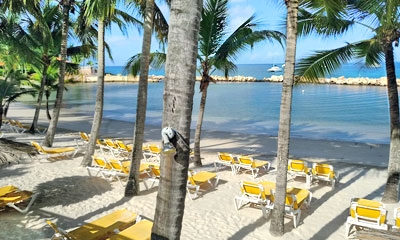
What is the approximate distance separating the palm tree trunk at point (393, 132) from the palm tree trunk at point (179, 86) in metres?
5.60

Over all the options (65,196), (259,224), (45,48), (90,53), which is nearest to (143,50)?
(65,196)

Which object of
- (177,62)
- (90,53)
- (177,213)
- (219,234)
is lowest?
(219,234)

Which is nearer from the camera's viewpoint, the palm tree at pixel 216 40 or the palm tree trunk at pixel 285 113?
the palm tree trunk at pixel 285 113

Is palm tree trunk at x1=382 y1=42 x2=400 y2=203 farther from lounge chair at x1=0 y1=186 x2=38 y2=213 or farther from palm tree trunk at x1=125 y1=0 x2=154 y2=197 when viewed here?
lounge chair at x1=0 y1=186 x2=38 y2=213

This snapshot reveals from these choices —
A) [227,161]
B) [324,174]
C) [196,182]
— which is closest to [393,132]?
[324,174]

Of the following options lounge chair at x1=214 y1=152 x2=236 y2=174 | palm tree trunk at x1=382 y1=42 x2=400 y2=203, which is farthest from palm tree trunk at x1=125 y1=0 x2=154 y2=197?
palm tree trunk at x1=382 y1=42 x2=400 y2=203

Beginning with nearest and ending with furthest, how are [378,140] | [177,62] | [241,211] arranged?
[177,62], [241,211], [378,140]

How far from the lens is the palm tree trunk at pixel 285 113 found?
15.6ft

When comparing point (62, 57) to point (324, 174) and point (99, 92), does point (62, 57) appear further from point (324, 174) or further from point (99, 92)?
point (324, 174)

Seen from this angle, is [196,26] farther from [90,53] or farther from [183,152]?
[90,53]

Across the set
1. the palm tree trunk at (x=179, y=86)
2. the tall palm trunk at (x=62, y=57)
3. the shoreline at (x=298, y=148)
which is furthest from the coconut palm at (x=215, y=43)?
the palm tree trunk at (x=179, y=86)

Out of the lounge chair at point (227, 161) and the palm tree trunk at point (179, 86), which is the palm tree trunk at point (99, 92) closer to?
the lounge chair at point (227, 161)

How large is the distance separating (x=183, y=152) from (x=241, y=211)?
162 inches

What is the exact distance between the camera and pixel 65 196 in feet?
21.5
